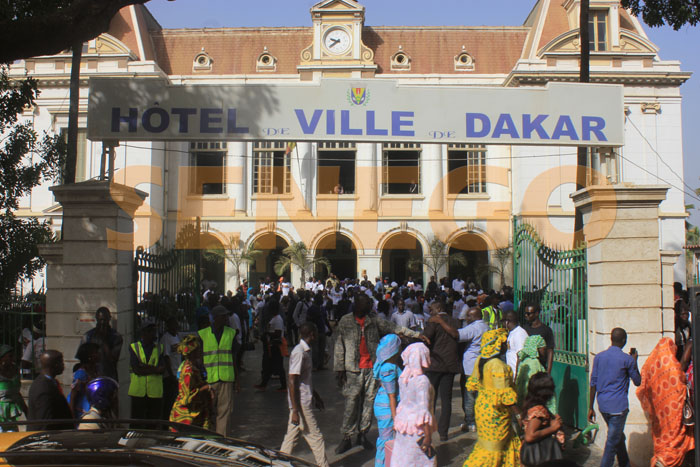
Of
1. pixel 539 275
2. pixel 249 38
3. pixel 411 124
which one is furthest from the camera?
pixel 249 38

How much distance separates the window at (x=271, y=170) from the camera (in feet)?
98.2

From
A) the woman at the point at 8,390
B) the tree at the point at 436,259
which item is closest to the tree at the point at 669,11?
the woman at the point at 8,390

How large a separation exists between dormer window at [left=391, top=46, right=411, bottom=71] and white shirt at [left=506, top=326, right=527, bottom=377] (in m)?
24.3

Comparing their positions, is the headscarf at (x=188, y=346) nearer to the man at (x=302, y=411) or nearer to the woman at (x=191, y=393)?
the woman at (x=191, y=393)

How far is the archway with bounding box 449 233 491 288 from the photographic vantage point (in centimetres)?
2895

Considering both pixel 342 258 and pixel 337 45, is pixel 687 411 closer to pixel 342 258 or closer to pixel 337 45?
pixel 337 45

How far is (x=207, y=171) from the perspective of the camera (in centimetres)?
3016

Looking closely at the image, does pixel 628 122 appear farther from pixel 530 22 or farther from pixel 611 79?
pixel 530 22

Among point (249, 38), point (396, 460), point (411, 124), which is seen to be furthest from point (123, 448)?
point (249, 38)

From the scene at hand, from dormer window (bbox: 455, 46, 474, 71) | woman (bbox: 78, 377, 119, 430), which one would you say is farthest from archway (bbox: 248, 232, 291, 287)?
woman (bbox: 78, 377, 119, 430)

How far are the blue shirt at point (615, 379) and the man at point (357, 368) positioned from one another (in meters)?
2.57

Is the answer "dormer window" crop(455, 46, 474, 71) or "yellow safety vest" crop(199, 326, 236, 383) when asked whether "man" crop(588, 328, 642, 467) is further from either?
"dormer window" crop(455, 46, 474, 71)

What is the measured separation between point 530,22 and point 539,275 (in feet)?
90.5

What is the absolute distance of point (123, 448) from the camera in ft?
10.2
